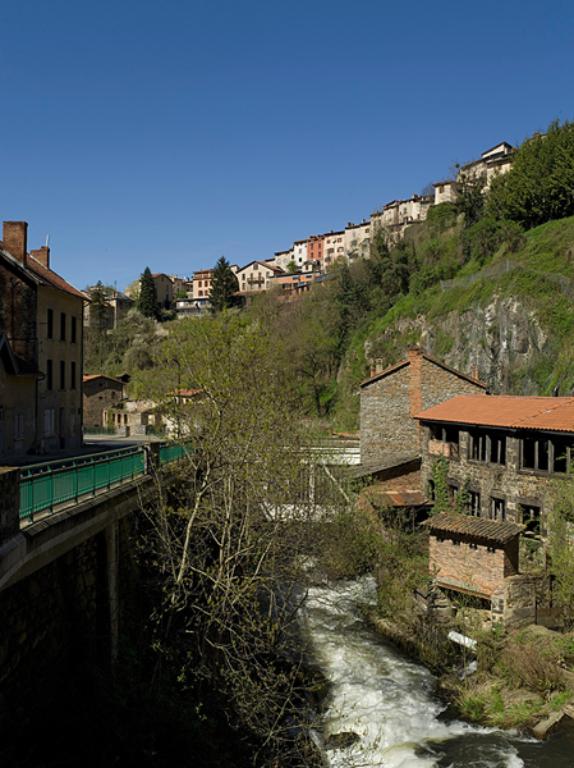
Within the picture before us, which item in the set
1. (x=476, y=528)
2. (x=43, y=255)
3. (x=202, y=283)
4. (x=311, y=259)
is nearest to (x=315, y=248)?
(x=311, y=259)

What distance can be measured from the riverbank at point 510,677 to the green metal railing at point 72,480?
10.1 meters

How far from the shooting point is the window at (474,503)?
87.8 feet

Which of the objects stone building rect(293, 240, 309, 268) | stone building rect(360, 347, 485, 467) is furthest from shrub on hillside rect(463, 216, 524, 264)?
stone building rect(293, 240, 309, 268)

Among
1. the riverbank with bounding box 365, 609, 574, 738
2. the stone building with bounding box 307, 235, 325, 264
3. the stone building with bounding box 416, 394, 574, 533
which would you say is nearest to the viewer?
the riverbank with bounding box 365, 609, 574, 738

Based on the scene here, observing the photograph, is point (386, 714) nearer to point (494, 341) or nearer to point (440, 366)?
point (440, 366)

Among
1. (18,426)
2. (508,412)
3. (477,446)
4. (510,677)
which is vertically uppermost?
(508,412)

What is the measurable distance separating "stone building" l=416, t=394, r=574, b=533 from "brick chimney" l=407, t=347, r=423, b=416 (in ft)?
9.32

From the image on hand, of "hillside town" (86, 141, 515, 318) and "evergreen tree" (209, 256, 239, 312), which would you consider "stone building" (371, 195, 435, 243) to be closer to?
"hillside town" (86, 141, 515, 318)

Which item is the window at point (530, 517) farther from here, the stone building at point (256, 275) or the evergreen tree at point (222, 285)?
the stone building at point (256, 275)

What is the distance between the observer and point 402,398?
1347 inches

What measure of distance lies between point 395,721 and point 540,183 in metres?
49.5

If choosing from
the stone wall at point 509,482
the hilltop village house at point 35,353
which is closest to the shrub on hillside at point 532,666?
the stone wall at point 509,482

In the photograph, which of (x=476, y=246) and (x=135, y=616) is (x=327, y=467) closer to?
(x=135, y=616)

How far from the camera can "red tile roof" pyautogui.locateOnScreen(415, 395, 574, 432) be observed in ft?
76.7
